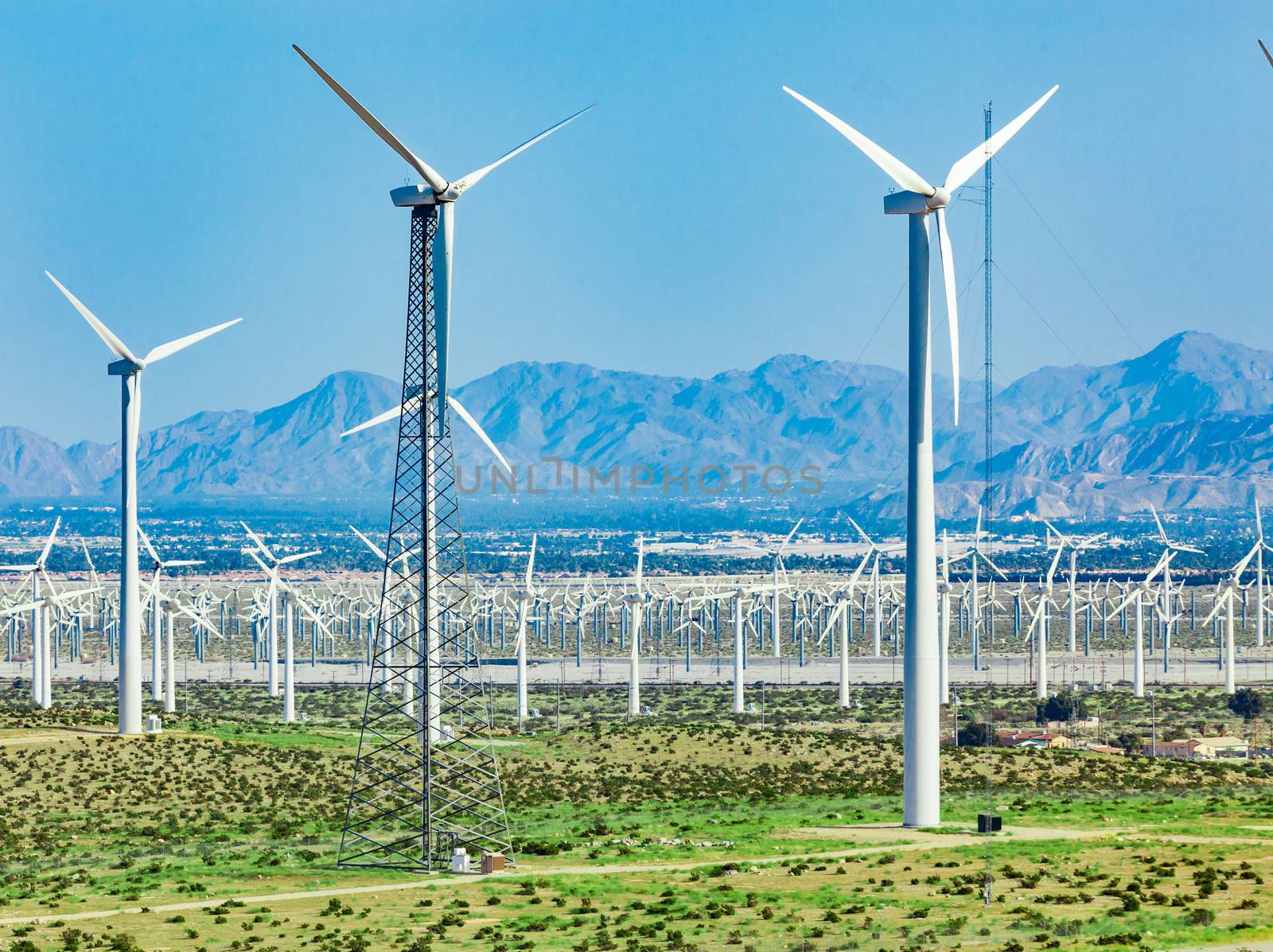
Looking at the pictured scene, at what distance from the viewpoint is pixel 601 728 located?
10094 cm

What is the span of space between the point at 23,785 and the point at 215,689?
77.2 metres

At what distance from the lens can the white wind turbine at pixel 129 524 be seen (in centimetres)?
8669

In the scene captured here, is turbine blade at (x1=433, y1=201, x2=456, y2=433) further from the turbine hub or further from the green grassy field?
the green grassy field

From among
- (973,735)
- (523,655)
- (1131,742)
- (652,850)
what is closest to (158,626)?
(523,655)

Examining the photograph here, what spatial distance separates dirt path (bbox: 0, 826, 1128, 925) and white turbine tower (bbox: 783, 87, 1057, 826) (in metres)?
1.62

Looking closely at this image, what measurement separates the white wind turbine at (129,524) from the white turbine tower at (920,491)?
39044 mm

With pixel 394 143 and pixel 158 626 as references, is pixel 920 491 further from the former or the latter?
pixel 158 626

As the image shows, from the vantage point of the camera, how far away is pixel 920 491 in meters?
58.4

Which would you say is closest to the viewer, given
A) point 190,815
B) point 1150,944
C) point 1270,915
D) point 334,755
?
point 1150,944

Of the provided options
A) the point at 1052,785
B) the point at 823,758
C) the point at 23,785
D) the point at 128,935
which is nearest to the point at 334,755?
the point at 23,785

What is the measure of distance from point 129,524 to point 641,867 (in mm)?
40363

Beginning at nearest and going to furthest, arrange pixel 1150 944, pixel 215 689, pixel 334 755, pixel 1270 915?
pixel 1150 944
pixel 1270 915
pixel 334 755
pixel 215 689

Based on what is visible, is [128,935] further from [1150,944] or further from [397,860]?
[1150,944]

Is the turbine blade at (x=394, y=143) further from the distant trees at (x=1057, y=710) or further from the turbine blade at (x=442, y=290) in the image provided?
the distant trees at (x=1057, y=710)
